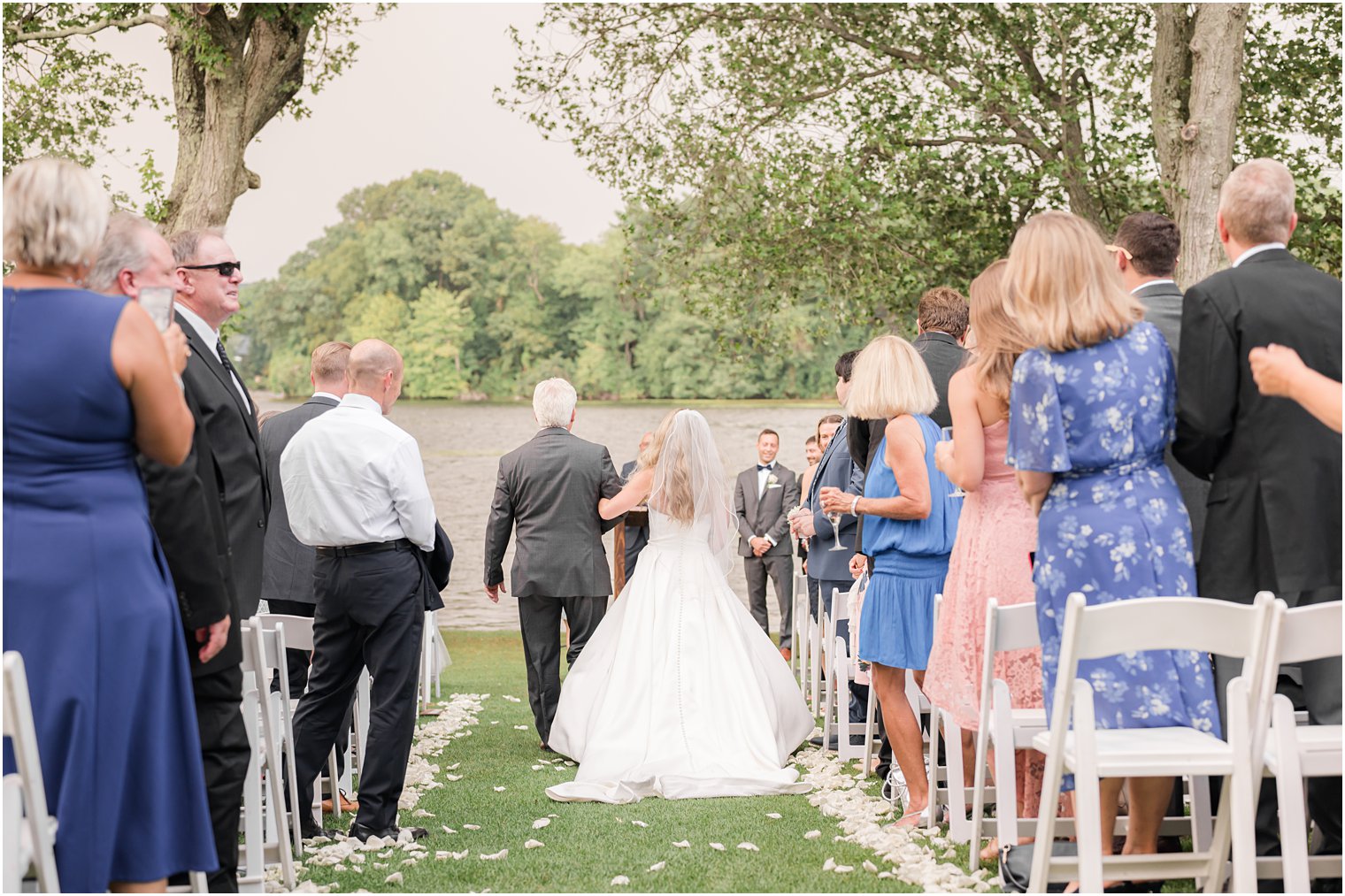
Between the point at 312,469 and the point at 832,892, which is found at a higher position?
the point at 312,469

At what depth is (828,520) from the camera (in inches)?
324

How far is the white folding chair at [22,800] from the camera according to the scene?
2660 mm

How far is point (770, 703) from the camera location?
22.5 feet

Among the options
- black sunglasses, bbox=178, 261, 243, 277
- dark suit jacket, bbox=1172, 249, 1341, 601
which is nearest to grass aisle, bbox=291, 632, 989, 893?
dark suit jacket, bbox=1172, 249, 1341, 601

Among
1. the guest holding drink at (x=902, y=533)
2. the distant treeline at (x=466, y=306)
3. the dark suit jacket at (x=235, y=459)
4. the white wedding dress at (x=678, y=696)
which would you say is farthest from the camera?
the distant treeline at (x=466, y=306)

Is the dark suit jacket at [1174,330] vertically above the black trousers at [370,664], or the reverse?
the dark suit jacket at [1174,330]

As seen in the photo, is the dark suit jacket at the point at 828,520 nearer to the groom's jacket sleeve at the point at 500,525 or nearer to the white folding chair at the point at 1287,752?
the groom's jacket sleeve at the point at 500,525

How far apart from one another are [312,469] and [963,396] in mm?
2505

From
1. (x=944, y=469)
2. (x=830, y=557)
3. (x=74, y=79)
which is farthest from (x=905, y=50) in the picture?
(x=944, y=469)

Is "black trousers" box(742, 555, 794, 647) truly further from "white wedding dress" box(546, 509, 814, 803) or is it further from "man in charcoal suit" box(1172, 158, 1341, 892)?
"man in charcoal suit" box(1172, 158, 1341, 892)

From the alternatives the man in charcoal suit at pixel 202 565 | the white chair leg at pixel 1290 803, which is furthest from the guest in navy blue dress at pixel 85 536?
the white chair leg at pixel 1290 803

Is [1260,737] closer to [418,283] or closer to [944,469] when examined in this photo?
[944,469]

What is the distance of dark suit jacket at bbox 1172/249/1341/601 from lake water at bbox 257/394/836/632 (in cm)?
2442

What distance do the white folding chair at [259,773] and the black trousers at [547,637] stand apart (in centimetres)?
337
